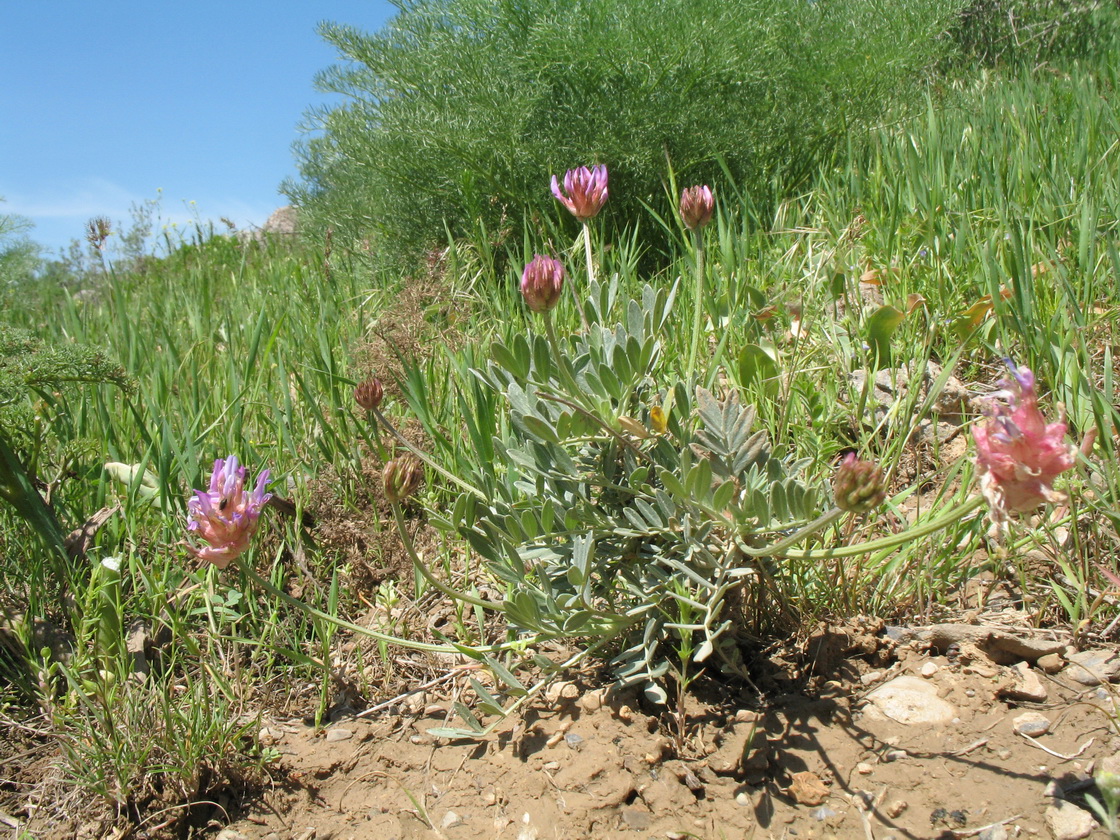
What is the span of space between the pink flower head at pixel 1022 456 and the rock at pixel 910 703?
1.92ft

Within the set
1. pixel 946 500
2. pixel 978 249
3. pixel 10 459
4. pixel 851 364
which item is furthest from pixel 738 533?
pixel 10 459

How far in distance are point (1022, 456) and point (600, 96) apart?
114 inches

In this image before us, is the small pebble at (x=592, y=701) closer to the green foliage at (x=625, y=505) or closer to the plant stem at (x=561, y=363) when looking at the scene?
the green foliage at (x=625, y=505)

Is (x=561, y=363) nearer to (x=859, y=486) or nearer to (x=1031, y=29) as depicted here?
(x=859, y=486)

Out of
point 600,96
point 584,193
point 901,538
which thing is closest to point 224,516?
point 584,193

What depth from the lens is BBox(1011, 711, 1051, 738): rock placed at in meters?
1.42

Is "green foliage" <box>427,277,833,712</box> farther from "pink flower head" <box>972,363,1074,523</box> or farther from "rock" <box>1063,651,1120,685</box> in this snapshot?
"rock" <box>1063,651,1120,685</box>

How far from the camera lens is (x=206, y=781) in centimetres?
160

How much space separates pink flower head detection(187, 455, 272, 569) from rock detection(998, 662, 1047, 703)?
1377mm

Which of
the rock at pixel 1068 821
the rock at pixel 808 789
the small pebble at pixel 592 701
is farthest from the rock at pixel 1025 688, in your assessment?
the small pebble at pixel 592 701

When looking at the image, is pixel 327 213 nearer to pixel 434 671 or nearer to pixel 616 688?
pixel 434 671

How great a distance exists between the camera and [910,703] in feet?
5.01

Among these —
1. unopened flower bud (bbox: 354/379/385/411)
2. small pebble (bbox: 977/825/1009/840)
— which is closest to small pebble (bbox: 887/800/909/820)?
small pebble (bbox: 977/825/1009/840)

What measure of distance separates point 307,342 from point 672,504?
1964 millimetres
